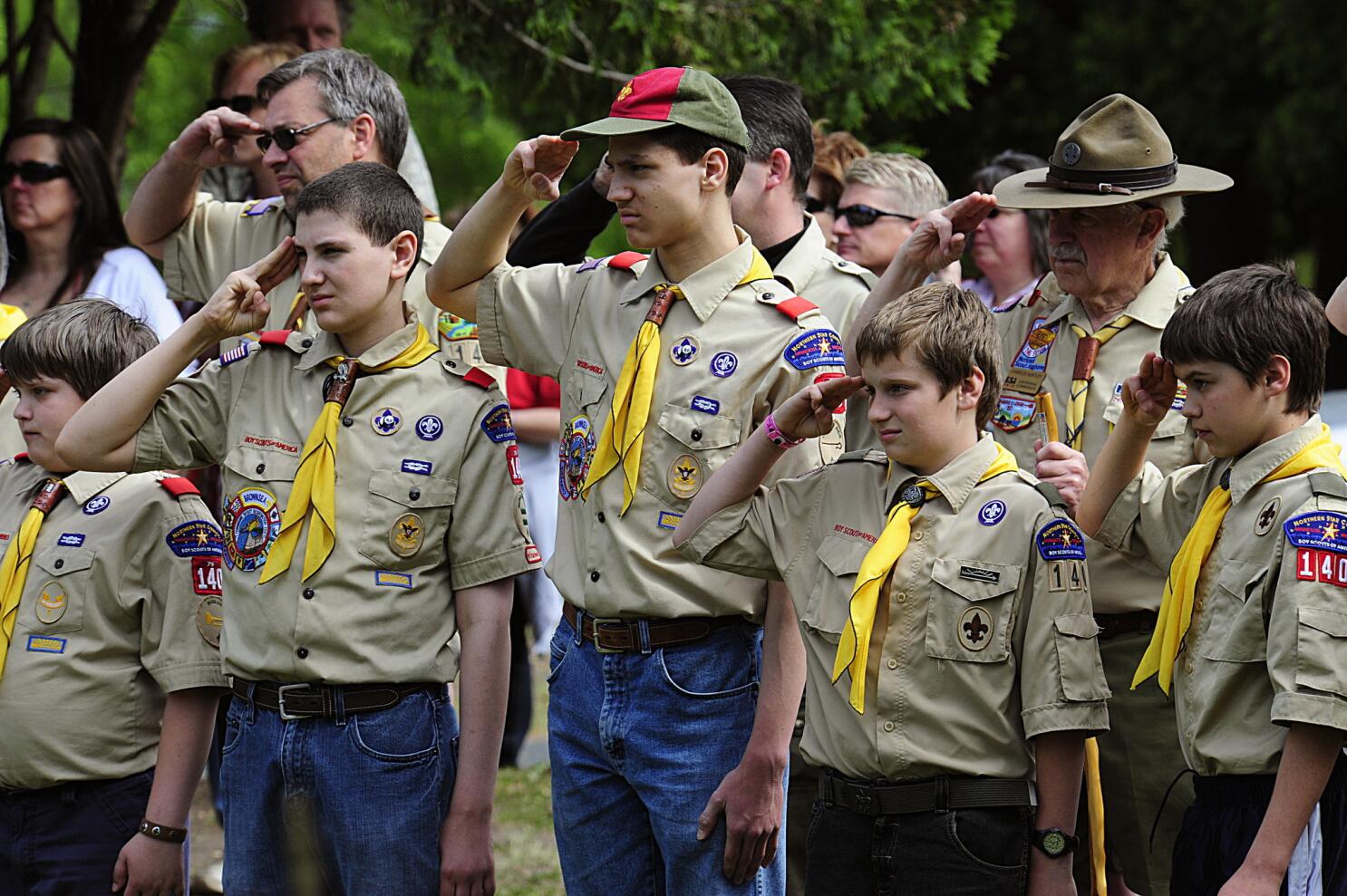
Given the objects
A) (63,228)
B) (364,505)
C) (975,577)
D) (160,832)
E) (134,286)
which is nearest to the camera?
(975,577)

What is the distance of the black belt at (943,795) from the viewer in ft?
10.9

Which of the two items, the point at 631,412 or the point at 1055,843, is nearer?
the point at 1055,843

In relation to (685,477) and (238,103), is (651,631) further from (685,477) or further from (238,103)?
(238,103)

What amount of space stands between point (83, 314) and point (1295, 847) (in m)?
3.04

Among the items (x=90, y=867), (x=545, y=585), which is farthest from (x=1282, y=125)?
(x=90, y=867)

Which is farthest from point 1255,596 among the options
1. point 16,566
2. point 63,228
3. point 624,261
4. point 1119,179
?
point 63,228

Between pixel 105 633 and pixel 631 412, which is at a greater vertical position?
pixel 631 412

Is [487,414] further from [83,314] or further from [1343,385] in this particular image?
[1343,385]

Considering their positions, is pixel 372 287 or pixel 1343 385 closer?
pixel 372 287

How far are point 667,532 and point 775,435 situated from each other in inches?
14.4

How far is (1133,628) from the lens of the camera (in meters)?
3.97

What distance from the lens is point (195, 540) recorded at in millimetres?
4148

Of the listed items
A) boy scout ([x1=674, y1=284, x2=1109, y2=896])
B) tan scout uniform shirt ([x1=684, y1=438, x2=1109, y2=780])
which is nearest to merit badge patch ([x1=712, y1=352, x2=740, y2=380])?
boy scout ([x1=674, y1=284, x2=1109, y2=896])

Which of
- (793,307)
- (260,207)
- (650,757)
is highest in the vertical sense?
(260,207)
